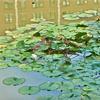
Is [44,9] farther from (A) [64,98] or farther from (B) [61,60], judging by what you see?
(A) [64,98]

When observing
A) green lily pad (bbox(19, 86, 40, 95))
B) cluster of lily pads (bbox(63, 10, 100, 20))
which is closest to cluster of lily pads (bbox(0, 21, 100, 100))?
green lily pad (bbox(19, 86, 40, 95))

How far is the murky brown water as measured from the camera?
9.22ft

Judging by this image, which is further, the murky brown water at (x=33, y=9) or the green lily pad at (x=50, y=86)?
the murky brown water at (x=33, y=9)

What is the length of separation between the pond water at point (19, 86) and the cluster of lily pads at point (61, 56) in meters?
0.02

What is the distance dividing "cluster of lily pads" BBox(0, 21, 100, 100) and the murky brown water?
33 cm

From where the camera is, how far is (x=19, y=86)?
1555 millimetres

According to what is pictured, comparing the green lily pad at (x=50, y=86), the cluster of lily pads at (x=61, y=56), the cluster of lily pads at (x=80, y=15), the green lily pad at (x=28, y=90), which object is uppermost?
the cluster of lily pads at (x=80, y=15)

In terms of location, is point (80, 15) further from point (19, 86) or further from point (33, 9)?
point (19, 86)

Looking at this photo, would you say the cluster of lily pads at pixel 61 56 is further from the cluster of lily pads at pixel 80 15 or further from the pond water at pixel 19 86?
the cluster of lily pads at pixel 80 15

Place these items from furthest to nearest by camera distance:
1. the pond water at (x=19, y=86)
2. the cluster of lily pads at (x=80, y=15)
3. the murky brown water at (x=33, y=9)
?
the murky brown water at (x=33, y=9), the cluster of lily pads at (x=80, y=15), the pond water at (x=19, y=86)

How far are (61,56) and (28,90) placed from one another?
405 millimetres

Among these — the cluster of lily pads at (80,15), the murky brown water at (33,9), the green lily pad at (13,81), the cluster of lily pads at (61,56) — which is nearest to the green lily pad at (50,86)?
the cluster of lily pads at (61,56)

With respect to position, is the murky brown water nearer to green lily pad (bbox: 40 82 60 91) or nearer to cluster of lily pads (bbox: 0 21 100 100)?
cluster of lily pads (bbox: 0 21 100 100)

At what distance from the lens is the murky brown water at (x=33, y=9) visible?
2.81 metres
